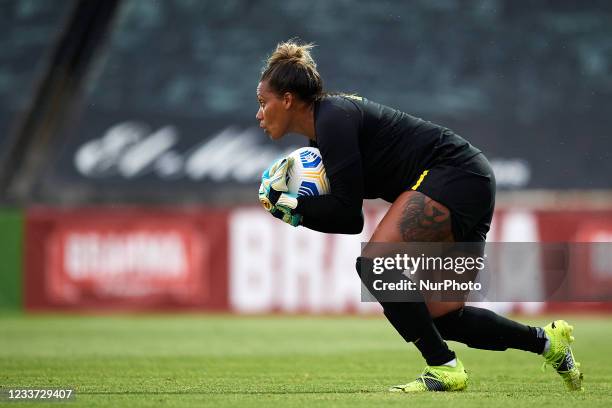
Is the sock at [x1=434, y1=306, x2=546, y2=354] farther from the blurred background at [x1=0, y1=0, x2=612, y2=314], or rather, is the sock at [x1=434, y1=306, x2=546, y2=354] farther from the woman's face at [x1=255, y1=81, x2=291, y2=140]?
the blurred background at [x1=0, y1=0, x2=612, y2=314]

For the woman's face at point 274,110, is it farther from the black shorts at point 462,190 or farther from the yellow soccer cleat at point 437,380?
the yellow soccer cleat at point 437,380

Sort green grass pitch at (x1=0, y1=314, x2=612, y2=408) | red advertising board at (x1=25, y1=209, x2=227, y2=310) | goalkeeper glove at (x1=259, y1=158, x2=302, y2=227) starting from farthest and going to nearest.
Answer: red advertising board at (x1=25, y1=209, x2=227, y2=310) < goalkeeper glove at (x1=259, y1=158, x2=302, y2=227) < green grass pitch at (x1=0, y1=314, x2=612, y2=408)

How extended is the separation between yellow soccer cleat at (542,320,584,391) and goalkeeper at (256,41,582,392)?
0.63 feet

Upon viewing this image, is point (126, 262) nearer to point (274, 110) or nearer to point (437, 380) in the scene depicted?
point (274, 110)

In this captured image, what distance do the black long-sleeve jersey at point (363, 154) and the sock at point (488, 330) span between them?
659 mm

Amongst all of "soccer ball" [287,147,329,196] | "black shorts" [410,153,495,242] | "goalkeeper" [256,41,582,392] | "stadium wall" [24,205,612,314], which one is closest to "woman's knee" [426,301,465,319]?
"goalkeeper" [256,41,582,392]

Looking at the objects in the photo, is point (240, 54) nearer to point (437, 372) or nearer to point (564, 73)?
point (564, 73)

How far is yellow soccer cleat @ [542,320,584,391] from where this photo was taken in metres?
5.61

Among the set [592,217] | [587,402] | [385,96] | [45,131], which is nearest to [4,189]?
[45,131]

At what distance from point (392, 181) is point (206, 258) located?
8594mm

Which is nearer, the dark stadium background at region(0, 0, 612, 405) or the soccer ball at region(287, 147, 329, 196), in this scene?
→ the soccer ball at region(287, 147, 329, 196)

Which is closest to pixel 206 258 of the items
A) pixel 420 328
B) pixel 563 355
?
pixel 563 355

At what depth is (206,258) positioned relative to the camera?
45.6ft

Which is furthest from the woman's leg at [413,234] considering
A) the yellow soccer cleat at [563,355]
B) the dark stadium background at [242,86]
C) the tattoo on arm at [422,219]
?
the dark stadium background at [242,86]
